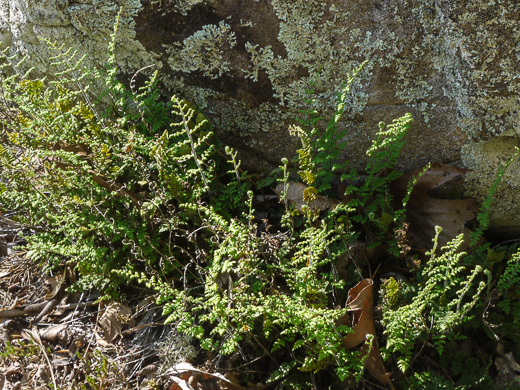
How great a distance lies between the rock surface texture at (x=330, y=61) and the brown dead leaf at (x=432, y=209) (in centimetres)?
14

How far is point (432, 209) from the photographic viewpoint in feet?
9.29

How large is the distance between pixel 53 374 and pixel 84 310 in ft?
1.35

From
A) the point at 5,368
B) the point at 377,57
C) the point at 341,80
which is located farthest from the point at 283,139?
the point at 5,368

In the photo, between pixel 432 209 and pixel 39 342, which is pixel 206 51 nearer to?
pixel 432 209

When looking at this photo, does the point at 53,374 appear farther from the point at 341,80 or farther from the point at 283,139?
the point at 341,80

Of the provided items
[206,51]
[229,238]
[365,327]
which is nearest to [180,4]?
[206,51]

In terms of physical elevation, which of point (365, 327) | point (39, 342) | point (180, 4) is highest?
point (180, 4)

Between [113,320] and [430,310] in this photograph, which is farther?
[113,320]

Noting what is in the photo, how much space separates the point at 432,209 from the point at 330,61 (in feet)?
3.32

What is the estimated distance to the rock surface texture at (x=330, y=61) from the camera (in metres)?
2.61

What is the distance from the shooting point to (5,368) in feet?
9.61

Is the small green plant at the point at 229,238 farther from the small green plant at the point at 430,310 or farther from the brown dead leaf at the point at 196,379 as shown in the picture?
the brown dead leaf at the point at 196,379

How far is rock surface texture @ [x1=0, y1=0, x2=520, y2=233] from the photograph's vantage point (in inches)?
103

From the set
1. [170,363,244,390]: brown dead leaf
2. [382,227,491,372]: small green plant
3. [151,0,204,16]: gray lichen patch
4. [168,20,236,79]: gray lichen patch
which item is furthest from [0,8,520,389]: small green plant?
[151,0,204,16]: gray lichen patch
